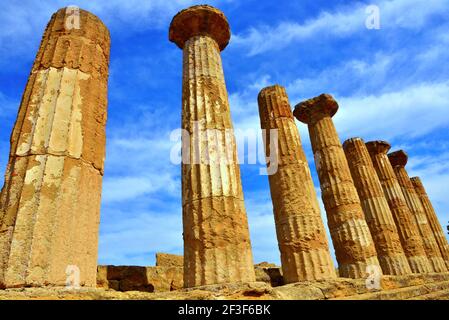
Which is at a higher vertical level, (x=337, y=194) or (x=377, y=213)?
(x=337, y=194)

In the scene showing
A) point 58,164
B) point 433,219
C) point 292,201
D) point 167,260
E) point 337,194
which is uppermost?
point 433,219

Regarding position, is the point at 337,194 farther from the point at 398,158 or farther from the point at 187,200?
the point at 398,158

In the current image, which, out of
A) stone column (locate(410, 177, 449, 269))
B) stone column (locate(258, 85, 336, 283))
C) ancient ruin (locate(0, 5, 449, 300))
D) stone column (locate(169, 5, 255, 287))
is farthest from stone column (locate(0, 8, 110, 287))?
stone column (locate(410, 177, 449, 269))

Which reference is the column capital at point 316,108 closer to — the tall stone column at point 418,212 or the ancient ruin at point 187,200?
the ancient ruin at point 187,200

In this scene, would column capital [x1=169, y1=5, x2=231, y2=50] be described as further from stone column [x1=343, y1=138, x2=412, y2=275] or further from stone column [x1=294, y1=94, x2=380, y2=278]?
stone column [x1=343, y1=138, x2=412, y2=275]

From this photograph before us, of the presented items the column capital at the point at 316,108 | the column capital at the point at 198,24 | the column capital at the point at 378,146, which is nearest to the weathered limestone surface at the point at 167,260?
the column capital at the point at 198,24

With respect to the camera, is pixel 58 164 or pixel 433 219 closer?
pixel 58 164

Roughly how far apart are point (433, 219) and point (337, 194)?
12.4 meters

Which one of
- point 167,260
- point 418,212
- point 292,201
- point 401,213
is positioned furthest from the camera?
point 418,212

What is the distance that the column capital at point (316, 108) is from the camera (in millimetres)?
14148

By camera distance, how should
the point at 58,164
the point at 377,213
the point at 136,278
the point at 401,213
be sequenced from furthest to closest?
the point at 401,213, the point at 377,213, the point at 136,278, the point at 58,164

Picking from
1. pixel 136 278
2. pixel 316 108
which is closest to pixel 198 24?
pixel 136 278

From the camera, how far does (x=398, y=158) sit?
20672 millimetres
